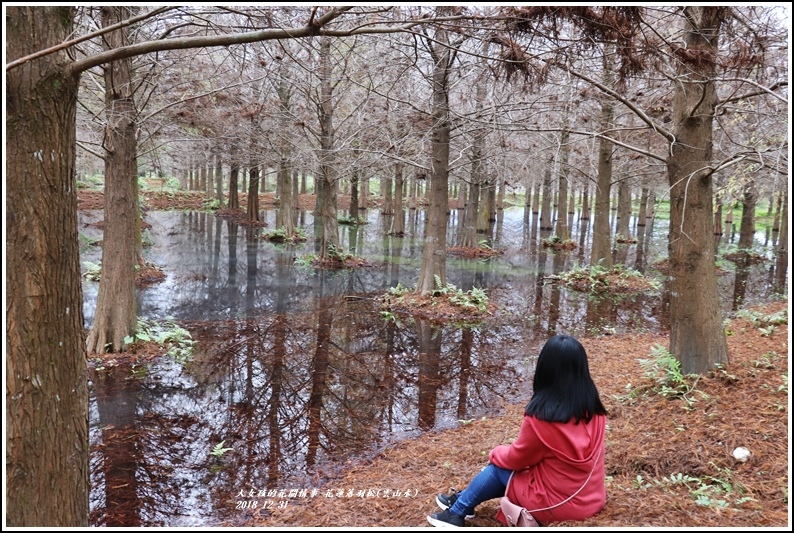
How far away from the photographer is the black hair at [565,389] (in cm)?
289

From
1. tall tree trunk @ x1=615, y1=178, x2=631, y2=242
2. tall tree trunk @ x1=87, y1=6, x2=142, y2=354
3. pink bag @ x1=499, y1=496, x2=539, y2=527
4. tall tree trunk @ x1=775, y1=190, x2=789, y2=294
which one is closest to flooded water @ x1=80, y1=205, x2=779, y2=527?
tall tree trunk @ x1=775, y1=190, x2=789, y2=294

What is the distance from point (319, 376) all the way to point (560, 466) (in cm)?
481

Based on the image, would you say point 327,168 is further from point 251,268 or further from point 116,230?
point 116,230

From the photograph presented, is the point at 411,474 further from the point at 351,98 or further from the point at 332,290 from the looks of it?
the point at 351,98

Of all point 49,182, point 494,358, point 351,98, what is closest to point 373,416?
point 494,358

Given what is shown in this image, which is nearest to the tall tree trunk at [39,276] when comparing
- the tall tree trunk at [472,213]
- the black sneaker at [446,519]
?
the black sneaker at [446,519]

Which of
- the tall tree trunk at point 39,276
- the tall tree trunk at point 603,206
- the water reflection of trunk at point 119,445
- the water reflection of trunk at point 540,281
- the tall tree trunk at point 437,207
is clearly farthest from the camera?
the tall tree trunk at point 603,206

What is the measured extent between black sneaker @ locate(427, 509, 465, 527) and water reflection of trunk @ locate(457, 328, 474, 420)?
8.88 ft

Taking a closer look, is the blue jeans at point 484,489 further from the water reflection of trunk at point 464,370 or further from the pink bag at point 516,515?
the water reflection of trunk at point 464,370

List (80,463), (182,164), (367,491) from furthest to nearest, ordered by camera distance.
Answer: (182,164)
(367,491)
(80,463)

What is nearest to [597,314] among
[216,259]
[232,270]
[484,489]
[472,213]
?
[484,489]

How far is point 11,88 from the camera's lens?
242 centimetres

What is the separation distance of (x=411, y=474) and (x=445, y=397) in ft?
7.42

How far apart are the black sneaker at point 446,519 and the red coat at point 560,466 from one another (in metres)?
0.45
